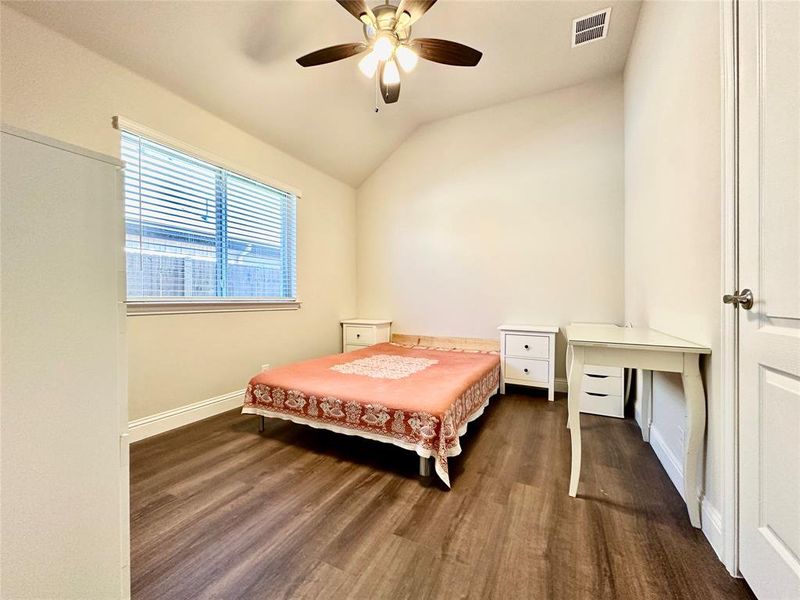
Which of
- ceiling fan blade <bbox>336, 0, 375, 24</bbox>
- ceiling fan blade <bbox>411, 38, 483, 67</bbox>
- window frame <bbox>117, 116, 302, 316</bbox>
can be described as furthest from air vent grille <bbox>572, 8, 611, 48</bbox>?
window frame <bbox>117, 116, 302, 316</bbox>

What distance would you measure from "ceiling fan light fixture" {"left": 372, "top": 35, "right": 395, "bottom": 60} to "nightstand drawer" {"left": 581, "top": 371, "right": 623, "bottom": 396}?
2.65 metres

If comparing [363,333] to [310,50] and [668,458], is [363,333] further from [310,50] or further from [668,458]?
[668,458]

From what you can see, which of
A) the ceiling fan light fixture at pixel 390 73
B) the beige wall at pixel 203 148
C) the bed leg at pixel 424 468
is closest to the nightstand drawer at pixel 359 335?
the beige wall at pixel 203 148

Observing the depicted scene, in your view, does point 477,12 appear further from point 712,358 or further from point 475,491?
point 475,491

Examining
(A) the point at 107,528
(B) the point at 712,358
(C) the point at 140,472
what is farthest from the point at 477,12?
(C) the point at 140,472

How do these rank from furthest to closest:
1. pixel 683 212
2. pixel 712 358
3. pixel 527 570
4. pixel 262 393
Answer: pixel 262 393 → pixel 683 212 → pixel 712 358 → pixel 527 570

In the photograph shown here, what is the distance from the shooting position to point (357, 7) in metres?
1.66

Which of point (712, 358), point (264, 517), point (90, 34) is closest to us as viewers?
point (712, 358)

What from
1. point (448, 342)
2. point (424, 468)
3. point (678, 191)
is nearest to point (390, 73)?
point (678, 191)

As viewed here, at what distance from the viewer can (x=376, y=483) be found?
5.44 ft

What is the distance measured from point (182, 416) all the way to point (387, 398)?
164 centimetres

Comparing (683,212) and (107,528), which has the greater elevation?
(683,212)

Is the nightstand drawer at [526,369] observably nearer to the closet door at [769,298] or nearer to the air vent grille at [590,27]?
the closet door at [769,298]

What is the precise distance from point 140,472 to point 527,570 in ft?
6.43
